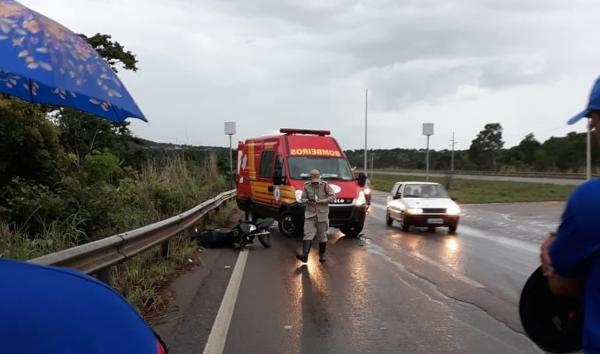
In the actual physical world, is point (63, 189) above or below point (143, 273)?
above

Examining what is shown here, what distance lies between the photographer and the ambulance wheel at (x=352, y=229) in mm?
14452

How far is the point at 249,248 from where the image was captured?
40.1 feet

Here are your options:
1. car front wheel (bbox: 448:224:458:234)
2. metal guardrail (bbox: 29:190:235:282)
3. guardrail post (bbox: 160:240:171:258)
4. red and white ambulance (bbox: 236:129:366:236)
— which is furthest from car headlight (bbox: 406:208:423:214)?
guardrail post (bbox: 160:240:171:258)

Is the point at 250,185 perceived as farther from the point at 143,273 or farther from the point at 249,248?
the point at 143,273

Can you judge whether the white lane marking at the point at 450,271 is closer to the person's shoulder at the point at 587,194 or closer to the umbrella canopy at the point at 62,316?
the person's shoulder at the point at 587,194

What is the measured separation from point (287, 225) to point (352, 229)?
67.7 inches

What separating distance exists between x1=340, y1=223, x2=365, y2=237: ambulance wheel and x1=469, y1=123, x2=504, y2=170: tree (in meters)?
91.6

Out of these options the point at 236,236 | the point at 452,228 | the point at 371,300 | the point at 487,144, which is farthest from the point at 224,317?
the point at 487,144

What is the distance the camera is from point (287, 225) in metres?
14.4

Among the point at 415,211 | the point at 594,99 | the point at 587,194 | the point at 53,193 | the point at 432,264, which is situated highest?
the point at 594,99

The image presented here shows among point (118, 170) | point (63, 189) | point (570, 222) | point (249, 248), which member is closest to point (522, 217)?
point (249, 248)

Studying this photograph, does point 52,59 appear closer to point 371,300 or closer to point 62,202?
point 371,300

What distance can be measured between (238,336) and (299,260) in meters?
4.93

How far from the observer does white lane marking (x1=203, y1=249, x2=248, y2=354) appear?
5.34 metres
